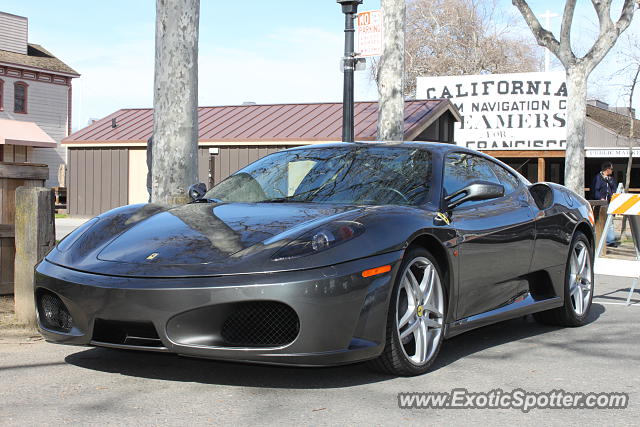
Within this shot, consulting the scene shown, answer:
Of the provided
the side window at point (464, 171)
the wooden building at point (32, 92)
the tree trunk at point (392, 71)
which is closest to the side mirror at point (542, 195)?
the side window at point (464, 171)

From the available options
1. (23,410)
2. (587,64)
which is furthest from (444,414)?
(587,64)

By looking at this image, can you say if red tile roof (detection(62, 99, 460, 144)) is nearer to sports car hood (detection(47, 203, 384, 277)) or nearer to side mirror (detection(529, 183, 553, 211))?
side mirror (detection(529, 183, 553, 211))

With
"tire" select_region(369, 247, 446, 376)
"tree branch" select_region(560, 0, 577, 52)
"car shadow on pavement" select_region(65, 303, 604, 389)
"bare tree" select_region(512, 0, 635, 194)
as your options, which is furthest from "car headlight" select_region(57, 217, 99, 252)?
"tree branch" select_region(560, 0, 577, 52)

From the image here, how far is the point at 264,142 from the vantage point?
26094 millimetres

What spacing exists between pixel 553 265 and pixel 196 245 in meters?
3.12

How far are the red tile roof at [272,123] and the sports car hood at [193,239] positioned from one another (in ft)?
60.6

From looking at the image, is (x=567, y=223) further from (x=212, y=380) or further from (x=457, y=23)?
(x=457, y=23)

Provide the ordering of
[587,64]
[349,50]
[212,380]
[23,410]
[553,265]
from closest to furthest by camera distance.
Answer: [23,410], [212,380], [553,265], [349,50], [587,64]

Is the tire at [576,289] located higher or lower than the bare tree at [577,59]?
lower

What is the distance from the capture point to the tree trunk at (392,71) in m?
12.8

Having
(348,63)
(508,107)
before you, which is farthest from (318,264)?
(508,107)

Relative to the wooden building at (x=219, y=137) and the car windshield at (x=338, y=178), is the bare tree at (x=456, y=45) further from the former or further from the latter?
the car windshield at (x=338, y=178)

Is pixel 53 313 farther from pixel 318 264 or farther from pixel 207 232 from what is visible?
pixel 318 264

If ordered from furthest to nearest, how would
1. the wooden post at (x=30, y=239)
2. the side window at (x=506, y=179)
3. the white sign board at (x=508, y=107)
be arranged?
the white sign board at (x=508, y=107) → the side window at (x=506, y=179) → the wooden post at (x=30, y=239)
